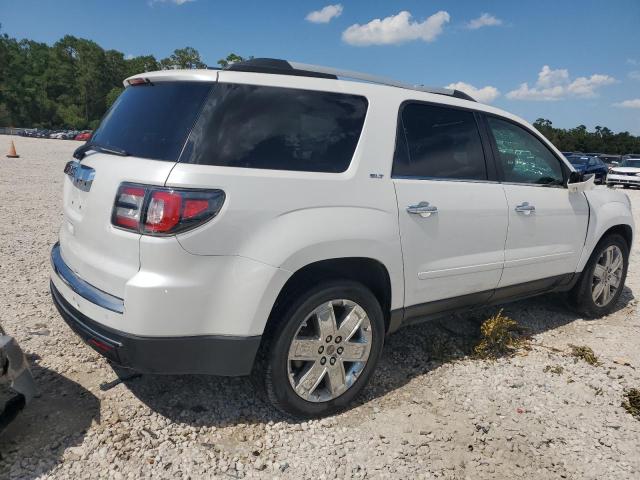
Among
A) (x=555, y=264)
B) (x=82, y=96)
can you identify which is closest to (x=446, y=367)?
(x=555, y=264)

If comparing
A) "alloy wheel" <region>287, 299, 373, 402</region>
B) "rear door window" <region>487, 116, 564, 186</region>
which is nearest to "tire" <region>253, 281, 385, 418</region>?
"alloy wheel" <region>287, 299, 373, 402</region>

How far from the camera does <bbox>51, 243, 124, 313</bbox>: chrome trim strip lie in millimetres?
2332

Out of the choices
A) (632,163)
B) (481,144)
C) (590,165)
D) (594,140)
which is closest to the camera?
(481,144)

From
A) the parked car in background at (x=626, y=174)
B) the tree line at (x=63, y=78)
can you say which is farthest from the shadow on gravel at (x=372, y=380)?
Answer: the tree line at (x=63, y=78)

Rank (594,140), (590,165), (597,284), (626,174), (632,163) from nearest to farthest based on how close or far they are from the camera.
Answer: (597,284), (590,165), (626,174), (632,163), (594,140)

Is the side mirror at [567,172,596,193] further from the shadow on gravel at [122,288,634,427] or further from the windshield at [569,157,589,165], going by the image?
the windshield at [569,157,589,165]

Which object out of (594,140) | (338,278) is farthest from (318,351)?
Answer: (594,140)

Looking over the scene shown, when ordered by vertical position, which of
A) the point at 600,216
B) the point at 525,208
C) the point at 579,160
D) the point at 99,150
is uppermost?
the point at 99,150

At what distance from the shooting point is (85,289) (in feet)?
8.27

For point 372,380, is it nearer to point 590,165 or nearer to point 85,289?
point 85,289

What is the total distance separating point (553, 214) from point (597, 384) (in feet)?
4.27

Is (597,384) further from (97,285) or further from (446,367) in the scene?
(97,285)

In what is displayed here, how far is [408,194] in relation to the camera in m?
2.93

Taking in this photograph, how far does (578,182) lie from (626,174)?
21.4 metres
